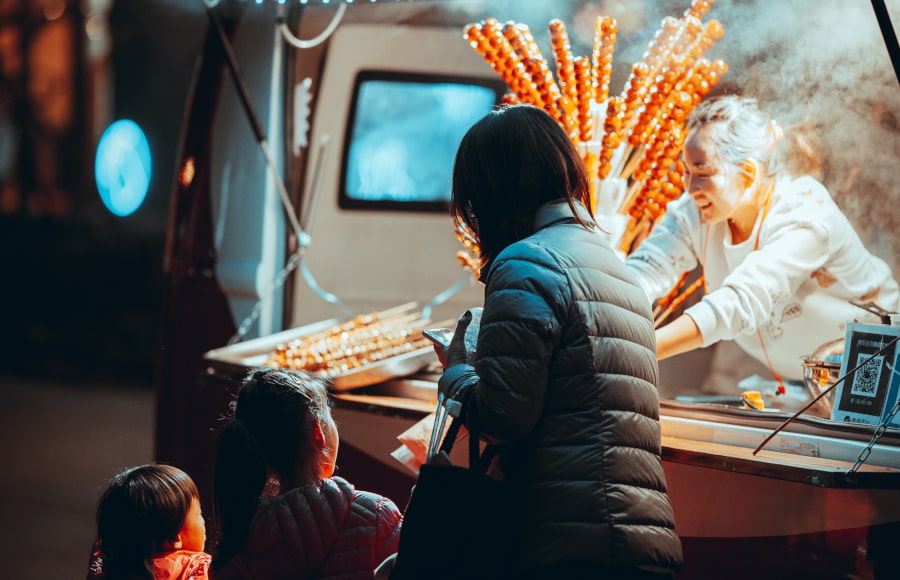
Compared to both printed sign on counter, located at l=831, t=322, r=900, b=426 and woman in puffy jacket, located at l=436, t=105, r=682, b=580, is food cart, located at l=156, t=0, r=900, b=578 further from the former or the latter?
woman in puffy jacket, located at l=436, t=105, r=682, b=580

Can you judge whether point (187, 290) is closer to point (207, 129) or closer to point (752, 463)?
point (207, 129)

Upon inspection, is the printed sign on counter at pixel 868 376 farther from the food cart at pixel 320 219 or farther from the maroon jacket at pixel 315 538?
the maroon jacket at pixel 315 538

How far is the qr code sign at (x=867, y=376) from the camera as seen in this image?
8.89ft

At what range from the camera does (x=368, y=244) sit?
18.3 ft

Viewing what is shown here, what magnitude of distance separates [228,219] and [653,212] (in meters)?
2.29

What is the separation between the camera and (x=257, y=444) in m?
2.53

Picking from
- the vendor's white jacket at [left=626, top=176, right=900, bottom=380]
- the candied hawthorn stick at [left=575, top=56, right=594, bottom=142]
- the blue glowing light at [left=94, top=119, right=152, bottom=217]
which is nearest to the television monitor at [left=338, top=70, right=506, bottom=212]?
the blue glowing light at [left=94, top=119, right=152, bottom=217]

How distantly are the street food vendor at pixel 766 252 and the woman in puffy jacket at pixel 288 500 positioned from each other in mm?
1087

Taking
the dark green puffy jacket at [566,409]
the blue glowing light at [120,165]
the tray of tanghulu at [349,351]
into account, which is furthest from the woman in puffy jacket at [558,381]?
the blue glowing light at [120,165]

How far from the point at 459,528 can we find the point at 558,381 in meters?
0.34

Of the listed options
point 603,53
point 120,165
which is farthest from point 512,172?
point 120,165

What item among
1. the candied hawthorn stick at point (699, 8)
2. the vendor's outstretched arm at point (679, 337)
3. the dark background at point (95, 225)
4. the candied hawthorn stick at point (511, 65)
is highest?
the candied hawthorn stick at point (699, 8)

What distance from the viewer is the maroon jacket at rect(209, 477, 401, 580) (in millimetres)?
2432

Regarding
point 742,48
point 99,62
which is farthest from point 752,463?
point 99,62
